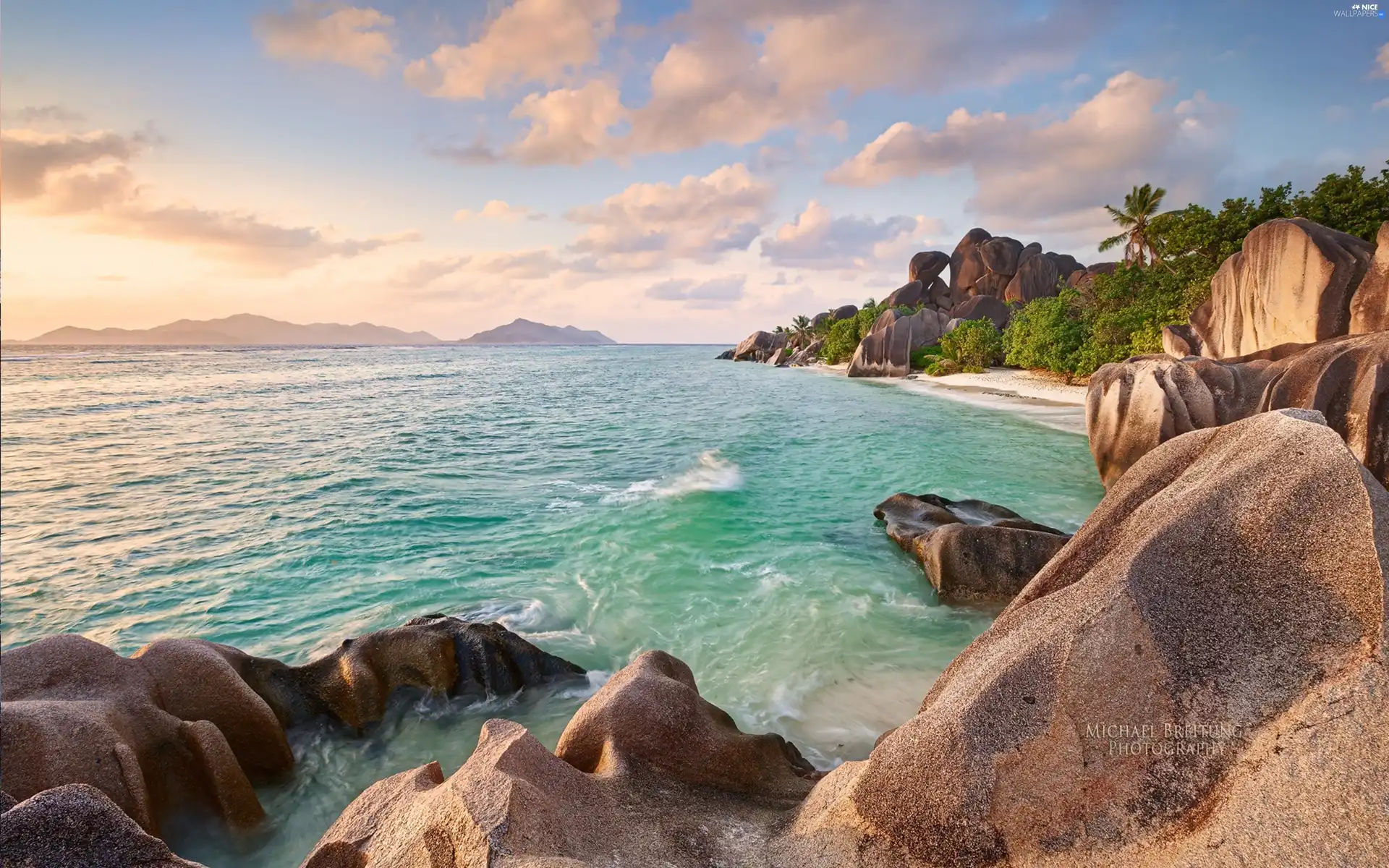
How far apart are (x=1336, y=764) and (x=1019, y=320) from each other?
44.5 m

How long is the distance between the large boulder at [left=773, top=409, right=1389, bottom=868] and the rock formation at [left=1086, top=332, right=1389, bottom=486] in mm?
7358

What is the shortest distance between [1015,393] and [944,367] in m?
13.9

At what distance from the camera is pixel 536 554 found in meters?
12.9

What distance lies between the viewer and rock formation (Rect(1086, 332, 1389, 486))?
9.48 m

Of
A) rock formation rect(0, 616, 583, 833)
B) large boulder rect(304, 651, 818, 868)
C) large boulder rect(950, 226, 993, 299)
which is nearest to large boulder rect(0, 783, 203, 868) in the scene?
large boulder rect(304, 651, 818, 868)

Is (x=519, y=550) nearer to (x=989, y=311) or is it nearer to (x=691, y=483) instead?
(x=691, y=483)

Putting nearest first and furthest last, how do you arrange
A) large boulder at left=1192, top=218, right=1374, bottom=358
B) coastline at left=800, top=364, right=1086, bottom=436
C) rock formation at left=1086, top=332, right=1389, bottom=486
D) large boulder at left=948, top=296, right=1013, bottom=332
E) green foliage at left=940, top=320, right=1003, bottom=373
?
rock formation at left=1086, top=332, right=1389, bottom=486, large boulder at left=1192, top=218, right=1374, bottom=358, coastline at left=800, top=364, right=1086, bottom=436, green foliage at left=940, top=320, right=1003, bottom=373, large boulder at left=948, top=296, right=1013, bottom=332

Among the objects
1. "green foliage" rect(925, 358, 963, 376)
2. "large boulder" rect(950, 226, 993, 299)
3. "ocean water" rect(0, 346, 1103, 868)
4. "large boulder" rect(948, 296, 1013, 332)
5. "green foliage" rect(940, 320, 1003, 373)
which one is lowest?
"ocean water" rect(0, 346, 1103, 868)

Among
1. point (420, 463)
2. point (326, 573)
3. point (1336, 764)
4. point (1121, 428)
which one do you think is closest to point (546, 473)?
point (420, 463)

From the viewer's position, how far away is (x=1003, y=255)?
69750 mm

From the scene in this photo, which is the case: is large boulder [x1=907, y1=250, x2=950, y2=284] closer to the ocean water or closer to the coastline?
the coastline

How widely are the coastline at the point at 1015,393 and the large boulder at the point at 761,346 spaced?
41.6 m

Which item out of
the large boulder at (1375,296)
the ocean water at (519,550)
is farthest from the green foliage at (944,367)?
the large boulder at (1375,296)

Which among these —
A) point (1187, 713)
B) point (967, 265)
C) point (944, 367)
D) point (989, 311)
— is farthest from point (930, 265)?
point (1187, 713)
